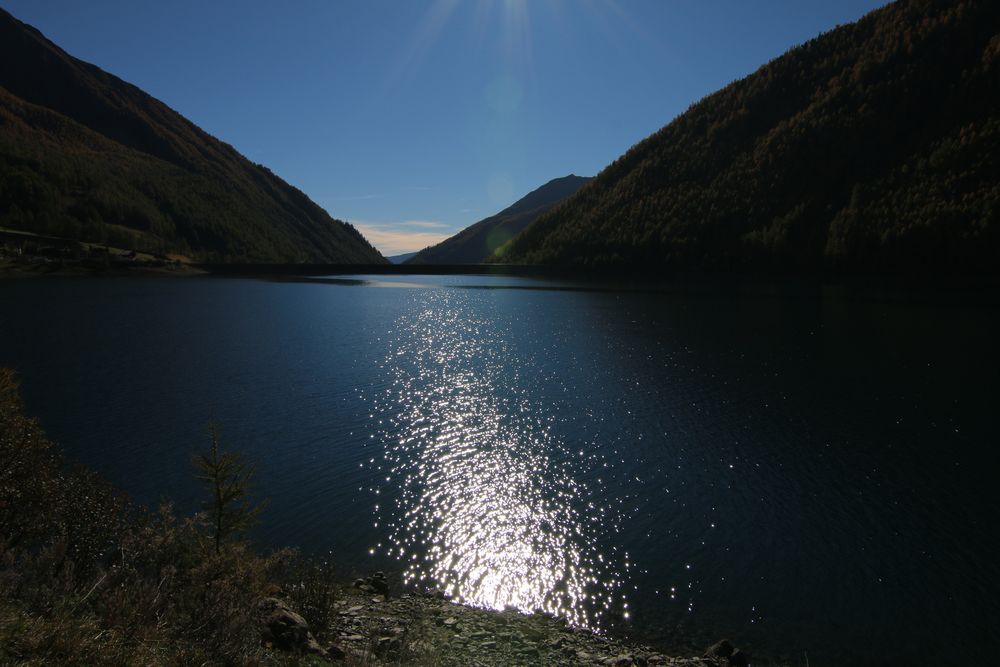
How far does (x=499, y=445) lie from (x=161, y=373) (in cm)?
2081

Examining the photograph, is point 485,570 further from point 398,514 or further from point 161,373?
point 161,373

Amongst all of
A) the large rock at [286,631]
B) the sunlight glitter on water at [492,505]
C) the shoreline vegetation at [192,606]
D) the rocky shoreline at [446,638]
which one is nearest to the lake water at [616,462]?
the sunlight glitter on water at [492,505]

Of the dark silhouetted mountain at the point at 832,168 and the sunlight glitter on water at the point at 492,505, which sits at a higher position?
the dark silhouetted mountain at the point at 832,168

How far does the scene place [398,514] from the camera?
1499 centimetres

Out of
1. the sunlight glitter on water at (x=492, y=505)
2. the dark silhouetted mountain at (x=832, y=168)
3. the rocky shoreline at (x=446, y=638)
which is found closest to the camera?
the rocky shoreline at (x=446, y=638)

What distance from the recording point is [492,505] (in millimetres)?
15875

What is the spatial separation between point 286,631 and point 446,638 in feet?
9.77

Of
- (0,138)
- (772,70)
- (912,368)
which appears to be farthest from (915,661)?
(0,138)

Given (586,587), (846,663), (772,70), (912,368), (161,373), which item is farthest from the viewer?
(772,70)

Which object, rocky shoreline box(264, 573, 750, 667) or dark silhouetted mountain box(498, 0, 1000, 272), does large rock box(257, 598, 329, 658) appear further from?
dark silhouetted mountain box(498, 0, 1000, 272)

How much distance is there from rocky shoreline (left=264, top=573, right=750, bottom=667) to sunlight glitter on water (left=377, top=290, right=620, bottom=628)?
1.97 feet

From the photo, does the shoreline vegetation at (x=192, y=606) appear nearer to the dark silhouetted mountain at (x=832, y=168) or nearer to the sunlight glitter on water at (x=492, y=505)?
the sunlight glitter on water at (x=492, y=505)

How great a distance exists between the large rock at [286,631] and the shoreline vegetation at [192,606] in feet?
0.07

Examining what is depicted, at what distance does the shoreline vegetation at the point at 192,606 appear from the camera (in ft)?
19.9
